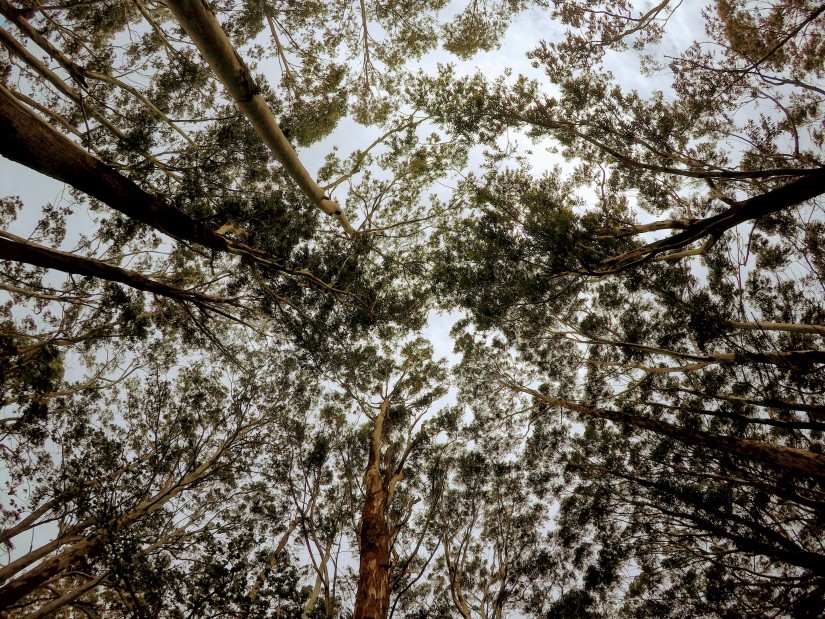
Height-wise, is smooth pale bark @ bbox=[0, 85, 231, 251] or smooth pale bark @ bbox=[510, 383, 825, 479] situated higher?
smooth pale bark @ bbox=[0, 85, 231, 251]

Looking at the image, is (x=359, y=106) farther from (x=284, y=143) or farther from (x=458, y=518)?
(x=458, y=518)

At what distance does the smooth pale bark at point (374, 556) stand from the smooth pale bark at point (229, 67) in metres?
A: 5.26

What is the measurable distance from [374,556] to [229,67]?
6.14m

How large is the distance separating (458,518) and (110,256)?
35.8 feet

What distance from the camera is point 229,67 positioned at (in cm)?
367

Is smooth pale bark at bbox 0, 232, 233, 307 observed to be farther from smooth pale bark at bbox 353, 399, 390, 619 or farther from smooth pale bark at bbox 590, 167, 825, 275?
smooth pale bark at bbox 590, 167, 825, 275

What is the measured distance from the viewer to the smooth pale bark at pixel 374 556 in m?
4.79

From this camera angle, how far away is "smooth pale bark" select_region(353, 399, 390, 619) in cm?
479

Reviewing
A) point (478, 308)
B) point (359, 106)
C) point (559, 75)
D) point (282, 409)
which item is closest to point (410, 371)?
point (478, 308)

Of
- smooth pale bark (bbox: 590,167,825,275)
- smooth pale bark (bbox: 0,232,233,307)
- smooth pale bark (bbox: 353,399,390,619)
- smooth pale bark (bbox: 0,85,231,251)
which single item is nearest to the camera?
smooth pale bark (bbox: 0,85,231,251)

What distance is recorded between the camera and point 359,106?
331 inches

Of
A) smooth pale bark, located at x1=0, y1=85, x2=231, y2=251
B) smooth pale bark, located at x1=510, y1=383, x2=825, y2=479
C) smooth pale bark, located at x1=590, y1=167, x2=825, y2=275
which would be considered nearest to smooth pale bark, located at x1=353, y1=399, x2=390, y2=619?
smooth pale bark, located at x1=510, y1=383, x2=825, y2=479

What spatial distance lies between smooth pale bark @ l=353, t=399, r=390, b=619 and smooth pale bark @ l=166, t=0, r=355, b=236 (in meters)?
5.26

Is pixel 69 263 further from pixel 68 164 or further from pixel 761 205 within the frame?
pixel 761 205
